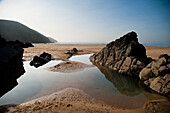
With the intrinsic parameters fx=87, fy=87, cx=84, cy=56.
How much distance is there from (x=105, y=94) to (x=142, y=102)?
2347mm

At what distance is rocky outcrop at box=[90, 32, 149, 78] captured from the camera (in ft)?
34.5

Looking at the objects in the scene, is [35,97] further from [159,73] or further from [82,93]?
[159,73]

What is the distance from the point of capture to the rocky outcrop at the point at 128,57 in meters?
10.5

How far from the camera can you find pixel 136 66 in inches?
405

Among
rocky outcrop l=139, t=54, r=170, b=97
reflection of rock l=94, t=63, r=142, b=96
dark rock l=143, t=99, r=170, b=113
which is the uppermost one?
rocky outcrop l=139, t=54, r=170, b=97

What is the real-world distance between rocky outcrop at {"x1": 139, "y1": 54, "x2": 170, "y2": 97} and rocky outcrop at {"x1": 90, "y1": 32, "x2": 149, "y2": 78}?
1602mm

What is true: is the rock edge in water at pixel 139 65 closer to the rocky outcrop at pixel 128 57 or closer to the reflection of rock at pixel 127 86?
the rocky outcrop at pixel 128 57

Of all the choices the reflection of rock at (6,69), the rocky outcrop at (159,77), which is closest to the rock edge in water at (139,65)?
the rocky outcrop at (159,77)

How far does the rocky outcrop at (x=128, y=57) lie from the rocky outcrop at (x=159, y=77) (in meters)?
1.60

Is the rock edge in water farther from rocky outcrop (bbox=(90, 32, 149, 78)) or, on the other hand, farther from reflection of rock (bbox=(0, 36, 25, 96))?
reflection of rock (bbox=(0, 36, 25, 96))

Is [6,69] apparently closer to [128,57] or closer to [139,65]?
[139,65]

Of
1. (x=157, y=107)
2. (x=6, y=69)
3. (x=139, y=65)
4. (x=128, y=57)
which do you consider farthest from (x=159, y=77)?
(x=6, y=69)

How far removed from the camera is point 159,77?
7250 mm

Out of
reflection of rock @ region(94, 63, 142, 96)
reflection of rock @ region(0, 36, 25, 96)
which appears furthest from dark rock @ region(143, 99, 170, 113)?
reflection of rock @ region(0, 36, 25, 96)
